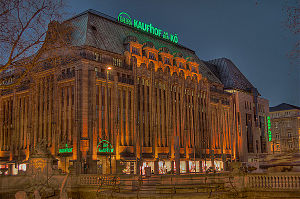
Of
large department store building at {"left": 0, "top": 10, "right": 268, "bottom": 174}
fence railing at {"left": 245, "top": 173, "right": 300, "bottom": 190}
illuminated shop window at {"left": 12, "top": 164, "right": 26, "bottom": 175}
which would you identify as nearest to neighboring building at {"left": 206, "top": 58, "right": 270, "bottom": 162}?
large department store building at {"left": 0, "top": 10, "right": 268, "bottom": 174}

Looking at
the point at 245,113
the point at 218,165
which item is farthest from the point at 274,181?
the point at 245,113

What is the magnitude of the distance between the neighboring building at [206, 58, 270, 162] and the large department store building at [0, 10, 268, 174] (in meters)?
10.3

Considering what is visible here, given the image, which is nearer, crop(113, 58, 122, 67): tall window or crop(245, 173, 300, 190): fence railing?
crop(245, 173, 300, 190): fence railing

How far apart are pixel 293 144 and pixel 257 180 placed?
397 ft

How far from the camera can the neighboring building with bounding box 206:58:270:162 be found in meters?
102

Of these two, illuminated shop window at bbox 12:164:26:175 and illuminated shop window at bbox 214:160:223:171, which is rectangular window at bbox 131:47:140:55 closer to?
illuminated shop window at bbox 12:164:26:175

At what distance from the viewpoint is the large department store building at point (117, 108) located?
6134cm

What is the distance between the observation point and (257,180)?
24.1 m

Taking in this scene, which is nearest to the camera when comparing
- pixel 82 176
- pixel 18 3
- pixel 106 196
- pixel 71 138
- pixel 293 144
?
pixel 18 3

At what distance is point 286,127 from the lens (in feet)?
461

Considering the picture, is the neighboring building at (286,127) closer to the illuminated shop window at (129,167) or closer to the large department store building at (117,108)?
the large department store building at (117,108)

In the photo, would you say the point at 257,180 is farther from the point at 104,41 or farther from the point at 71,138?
the point at 104,41

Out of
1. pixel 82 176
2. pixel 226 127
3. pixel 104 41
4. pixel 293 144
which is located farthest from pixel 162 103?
pixel 293 144

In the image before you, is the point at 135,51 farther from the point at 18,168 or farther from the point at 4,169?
the point at 4,169
